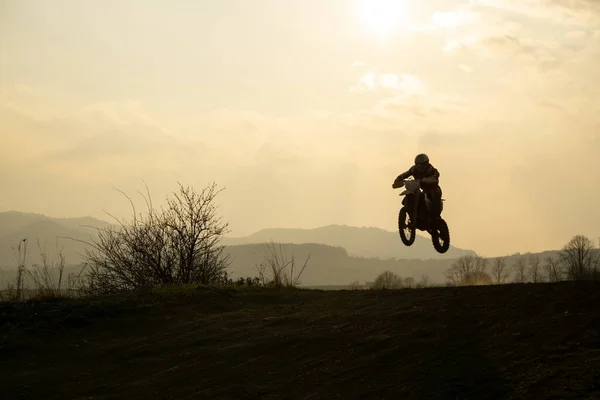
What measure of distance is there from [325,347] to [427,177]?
525 cm

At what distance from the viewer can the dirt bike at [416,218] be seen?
12.6 meters

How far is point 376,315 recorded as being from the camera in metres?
9.52

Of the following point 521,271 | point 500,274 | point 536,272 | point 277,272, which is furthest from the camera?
point 277,272

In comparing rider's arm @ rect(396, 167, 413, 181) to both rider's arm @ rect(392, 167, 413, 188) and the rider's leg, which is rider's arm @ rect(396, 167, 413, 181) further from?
the rider's leg

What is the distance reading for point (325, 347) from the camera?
27.5 ft

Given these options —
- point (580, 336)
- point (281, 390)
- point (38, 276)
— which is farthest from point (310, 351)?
point (38, 276)

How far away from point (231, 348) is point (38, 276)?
357 inches

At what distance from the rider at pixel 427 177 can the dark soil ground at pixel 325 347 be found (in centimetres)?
197

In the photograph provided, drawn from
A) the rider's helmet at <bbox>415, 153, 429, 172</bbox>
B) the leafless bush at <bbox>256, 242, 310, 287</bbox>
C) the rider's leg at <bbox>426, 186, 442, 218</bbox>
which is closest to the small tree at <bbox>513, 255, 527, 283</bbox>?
the rider's leg at <bbox>426, 186, 442, 218</bbox>

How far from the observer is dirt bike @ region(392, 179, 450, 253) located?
1259 centimetres

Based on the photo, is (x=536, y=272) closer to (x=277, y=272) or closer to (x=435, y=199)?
(x=435, y=199)

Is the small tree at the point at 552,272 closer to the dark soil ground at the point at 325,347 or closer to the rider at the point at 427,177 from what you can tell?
the dark soil ground at the point at 325,347

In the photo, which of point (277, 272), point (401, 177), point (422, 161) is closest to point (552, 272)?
point (422, 161)

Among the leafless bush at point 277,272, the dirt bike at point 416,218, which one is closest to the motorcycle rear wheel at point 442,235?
the dirt bike at point 416,218
